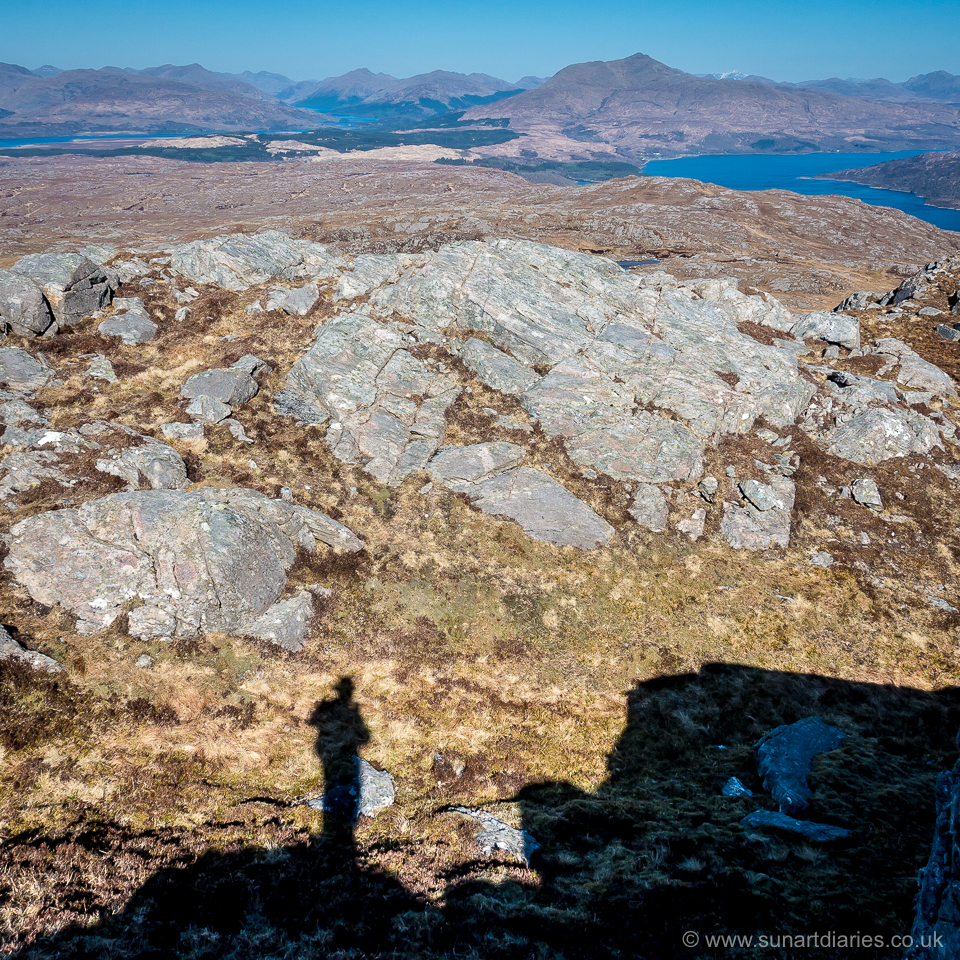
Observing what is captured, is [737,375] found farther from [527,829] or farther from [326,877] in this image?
[326,877]

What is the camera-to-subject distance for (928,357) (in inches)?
1804

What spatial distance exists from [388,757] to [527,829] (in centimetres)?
530

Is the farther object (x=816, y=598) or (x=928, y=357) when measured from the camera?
(x=928, y=357)

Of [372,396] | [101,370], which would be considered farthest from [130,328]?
[372,396]

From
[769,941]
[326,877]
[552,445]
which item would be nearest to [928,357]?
[552,445]

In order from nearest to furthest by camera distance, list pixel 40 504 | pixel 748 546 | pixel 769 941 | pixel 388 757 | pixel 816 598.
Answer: pixel 769 941
pixel 388 757
pixel 40 504
pixel 816 598
pixel 748 546

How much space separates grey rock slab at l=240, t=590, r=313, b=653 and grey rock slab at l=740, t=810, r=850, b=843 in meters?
16.8

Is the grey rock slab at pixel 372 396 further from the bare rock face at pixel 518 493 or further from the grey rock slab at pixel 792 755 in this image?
the grey rock slab at pixel 792 755

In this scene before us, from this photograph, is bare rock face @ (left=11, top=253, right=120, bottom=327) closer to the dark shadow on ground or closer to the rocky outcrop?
the dark shadow on ground

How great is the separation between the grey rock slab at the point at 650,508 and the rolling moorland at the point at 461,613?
0.17 meters

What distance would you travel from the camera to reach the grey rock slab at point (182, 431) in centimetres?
2650

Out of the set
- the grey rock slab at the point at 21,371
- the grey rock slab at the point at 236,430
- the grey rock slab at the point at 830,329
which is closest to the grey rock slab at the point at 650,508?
the grey rock slab at the point at 236,430

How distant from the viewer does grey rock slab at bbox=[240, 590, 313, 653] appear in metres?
19.7

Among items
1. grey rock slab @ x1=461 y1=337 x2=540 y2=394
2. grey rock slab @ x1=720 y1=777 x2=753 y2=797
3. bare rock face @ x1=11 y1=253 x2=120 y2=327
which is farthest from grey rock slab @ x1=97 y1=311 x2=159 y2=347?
grey rock slab @ x1=720 y1=777 x2=753 y2=797
